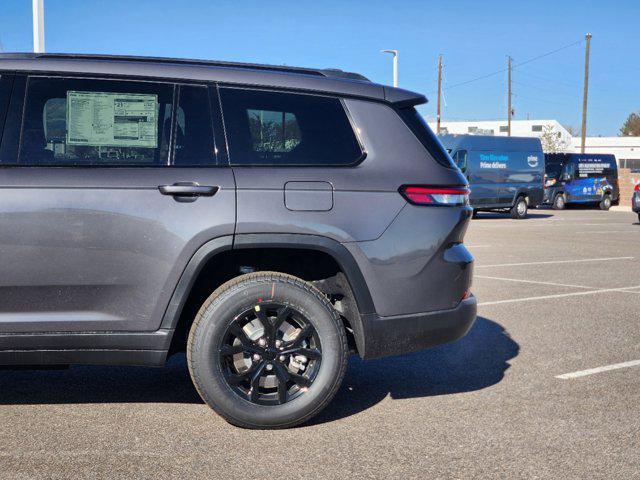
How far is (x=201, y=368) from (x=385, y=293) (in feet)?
3.35

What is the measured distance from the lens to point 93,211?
3957 millimetres

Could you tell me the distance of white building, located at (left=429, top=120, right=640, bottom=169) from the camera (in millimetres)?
89812

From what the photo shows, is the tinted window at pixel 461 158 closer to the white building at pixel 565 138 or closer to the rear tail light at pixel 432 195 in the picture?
the rear tail light at pixel 432 195

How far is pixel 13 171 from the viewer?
3.99m

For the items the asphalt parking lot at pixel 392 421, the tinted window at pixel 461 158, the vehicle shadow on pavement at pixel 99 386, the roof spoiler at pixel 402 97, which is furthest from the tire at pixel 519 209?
the roof spoiler at pixel 402 97

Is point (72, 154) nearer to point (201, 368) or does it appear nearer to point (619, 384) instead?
point (201, 368)

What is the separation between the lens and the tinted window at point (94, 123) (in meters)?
4.07

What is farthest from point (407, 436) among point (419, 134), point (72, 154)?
point (72, 154)

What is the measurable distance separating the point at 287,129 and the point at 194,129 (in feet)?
1.63

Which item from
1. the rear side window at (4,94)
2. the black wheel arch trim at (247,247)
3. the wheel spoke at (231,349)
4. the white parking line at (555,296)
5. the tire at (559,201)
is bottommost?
the tire at (559,201)

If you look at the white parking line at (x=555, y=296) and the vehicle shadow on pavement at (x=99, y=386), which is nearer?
the vehicle shadow on pavement at (x=99, y=386)

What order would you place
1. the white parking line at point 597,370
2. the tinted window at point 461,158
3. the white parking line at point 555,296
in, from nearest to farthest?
the white parking line at point 597,370 → the white parking line at point 555,296 → the tinted window at point 461,158

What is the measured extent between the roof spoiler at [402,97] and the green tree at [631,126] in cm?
15647

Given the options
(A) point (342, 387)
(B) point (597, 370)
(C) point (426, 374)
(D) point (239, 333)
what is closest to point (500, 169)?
(B) point (597, 370)
